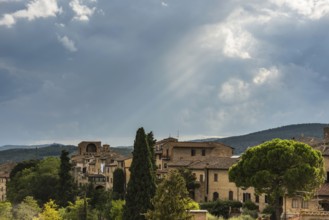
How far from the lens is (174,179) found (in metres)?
35.9

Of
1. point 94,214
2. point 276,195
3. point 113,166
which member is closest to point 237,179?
point 276,195

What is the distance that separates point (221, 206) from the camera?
67562 millimetres

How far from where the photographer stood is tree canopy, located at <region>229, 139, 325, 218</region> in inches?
1956

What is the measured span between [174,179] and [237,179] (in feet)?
61.0

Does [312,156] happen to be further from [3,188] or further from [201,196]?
[3,188]

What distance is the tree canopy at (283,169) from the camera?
4969 cm

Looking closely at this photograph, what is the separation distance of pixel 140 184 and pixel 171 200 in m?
23.3

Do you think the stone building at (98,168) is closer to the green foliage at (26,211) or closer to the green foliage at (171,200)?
the green foliage at (26,211)

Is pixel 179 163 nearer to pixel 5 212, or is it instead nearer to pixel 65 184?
pixel 65 184

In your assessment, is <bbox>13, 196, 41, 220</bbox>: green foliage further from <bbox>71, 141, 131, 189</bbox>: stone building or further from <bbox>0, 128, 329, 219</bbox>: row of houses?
<bbox>71, 141, 131, 189</bbox>: stone building

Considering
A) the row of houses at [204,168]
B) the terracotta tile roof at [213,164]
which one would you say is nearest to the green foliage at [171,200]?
the row of houses at [204,168]

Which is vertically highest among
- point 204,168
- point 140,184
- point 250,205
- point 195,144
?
point 195,144

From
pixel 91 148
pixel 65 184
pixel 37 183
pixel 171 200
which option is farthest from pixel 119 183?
pixel 91 148

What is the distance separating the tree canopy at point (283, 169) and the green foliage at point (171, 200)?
Result: 16258mm
